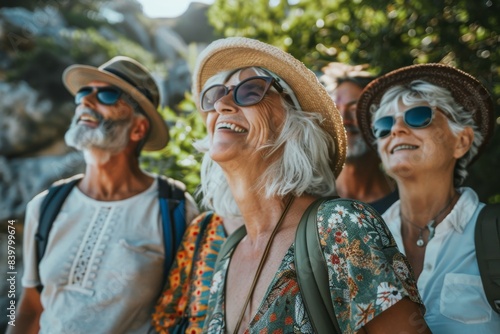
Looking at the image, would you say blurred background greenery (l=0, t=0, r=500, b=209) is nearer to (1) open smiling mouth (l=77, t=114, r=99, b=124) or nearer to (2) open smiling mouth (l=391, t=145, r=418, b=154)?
(1) open smiling mouth (l=77, t=114, r=99, b=124)

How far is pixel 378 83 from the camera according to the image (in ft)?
10.2

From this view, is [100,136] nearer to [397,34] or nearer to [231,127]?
[231,127]

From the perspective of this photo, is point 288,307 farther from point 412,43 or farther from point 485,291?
point 412,43

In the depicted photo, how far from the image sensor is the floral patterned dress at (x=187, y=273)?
279cm

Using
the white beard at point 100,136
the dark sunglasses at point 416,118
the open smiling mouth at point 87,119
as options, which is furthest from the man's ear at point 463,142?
the open smiling mouth at point 87,119

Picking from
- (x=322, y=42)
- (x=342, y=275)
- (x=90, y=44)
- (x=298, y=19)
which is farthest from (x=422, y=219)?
(x=90, y=44)

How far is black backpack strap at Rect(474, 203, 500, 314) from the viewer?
2.28 m

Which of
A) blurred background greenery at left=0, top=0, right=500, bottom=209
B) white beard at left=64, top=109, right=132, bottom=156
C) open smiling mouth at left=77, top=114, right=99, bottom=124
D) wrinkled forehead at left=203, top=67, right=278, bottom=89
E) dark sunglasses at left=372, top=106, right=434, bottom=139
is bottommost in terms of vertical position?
dark sunglasses at left=372, top=106, right=434, bottom=139

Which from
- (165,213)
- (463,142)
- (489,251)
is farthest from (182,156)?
(489,251)

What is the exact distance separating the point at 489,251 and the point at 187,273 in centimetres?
149

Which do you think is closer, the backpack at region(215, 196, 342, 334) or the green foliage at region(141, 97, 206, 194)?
the backpack at region(215, 196, 342, 334)

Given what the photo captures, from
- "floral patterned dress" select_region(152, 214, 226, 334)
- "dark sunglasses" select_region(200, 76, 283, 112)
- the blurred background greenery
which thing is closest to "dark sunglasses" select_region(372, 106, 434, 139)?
"dark sunglasses" select_region(200, 76, 283, 112)

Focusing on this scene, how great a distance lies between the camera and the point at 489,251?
2350mm

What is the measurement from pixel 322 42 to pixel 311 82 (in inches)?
108
